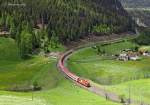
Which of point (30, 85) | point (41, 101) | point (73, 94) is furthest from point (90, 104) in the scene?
point (30, 85)

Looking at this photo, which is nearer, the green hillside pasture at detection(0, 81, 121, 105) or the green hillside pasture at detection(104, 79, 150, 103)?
the green hillside pasture at detection(0, 81, 121, 105)

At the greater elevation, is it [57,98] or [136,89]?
[136,89]

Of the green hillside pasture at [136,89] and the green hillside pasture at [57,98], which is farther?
the green hillside pasture at [136,89]

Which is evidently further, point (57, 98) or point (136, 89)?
point (136, 89)

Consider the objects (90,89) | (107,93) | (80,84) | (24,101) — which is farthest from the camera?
(80,84)

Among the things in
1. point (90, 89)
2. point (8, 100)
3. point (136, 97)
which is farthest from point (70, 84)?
point (8, 100)

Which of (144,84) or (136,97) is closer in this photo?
(136,97)

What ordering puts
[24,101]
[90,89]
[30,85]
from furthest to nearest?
[30,85]
[90,89]
[24,101]

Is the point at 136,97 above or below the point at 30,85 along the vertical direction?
above

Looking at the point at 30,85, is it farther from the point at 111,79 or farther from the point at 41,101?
the point at 41,101
